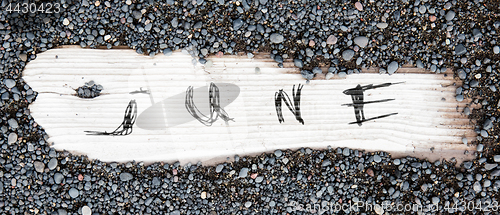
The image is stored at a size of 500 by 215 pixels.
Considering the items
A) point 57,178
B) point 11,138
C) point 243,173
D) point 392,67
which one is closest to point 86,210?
point 57,178

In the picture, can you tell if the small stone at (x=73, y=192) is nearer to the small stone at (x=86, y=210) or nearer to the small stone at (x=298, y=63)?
the small stone at (x=86, y=210)

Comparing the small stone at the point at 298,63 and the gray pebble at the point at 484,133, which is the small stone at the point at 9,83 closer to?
the small stone at the point at 298,63

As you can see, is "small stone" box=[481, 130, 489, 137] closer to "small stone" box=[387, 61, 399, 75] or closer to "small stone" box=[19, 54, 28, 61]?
"small stone" box=[387, 61, 399, 75]

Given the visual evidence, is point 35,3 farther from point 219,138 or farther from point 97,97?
point 219,138

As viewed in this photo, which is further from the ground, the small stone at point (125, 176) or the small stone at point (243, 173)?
the small stone at point (243, 173)

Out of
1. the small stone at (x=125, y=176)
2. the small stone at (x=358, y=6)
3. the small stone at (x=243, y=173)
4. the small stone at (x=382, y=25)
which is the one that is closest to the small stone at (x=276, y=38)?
the small stone at (x=358, y=6)

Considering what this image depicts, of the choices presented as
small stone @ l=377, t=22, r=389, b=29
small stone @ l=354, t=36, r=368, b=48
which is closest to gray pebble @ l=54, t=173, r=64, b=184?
small stone @ l=354, t=36, r=368, b=48

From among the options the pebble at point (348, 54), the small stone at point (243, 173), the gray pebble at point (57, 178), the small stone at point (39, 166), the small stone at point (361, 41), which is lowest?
the gray pebble at point (57, 178)
